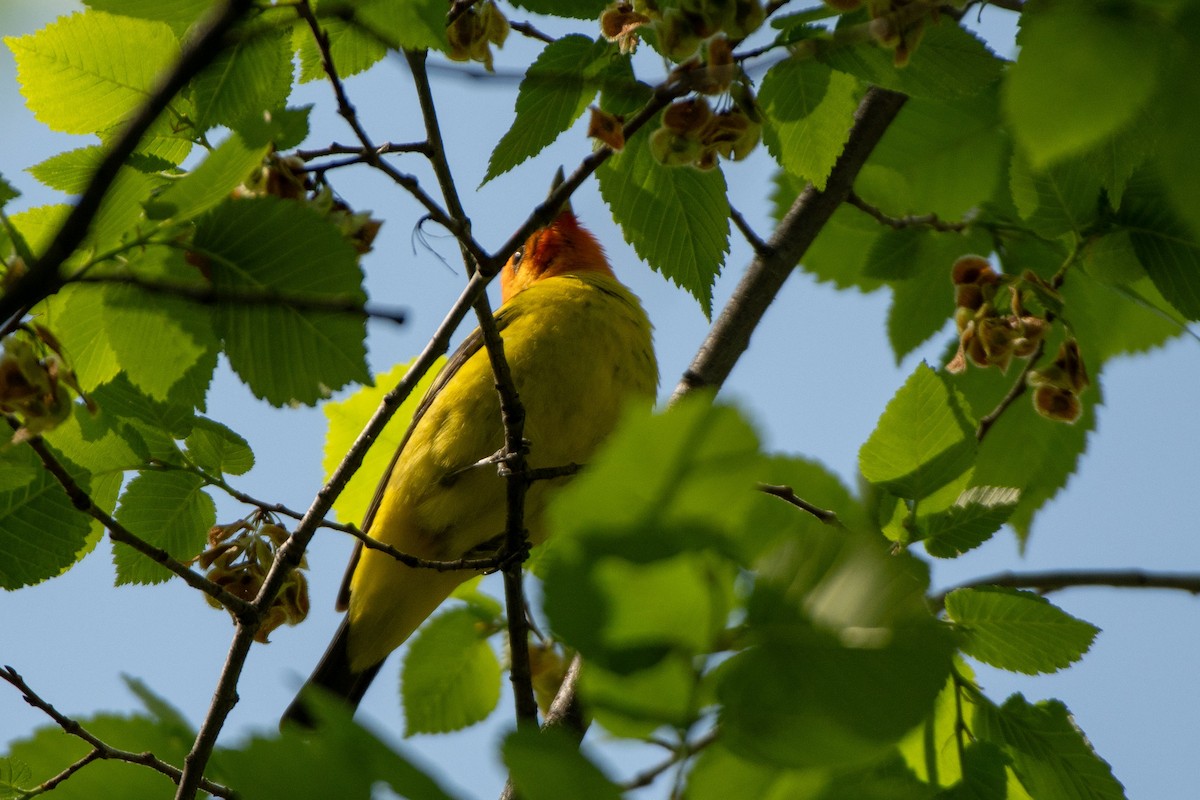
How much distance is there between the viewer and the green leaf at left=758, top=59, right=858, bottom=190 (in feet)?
7.56

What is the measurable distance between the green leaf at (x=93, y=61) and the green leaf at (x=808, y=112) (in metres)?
1.22

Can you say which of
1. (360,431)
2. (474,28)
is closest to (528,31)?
(474,28)

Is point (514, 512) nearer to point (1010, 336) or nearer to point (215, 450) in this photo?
point (215, 450)

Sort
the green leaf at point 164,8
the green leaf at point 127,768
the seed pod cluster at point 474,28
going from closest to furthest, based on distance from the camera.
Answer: the green leaf at point 127,768 < the green leaf at point 164,8 < the seed pod cluster at point 474,28

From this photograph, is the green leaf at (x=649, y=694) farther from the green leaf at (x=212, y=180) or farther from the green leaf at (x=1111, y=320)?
the green leaf at (x=1111, y=320)

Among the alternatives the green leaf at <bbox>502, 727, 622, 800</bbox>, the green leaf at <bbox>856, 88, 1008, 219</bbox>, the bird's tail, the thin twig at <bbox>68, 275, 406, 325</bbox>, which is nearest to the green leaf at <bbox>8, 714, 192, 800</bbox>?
the green leaf at <bbox>502, 727, 622, 800</bbox>

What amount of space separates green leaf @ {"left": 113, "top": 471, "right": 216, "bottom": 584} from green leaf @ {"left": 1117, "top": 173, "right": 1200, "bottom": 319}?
229 cm

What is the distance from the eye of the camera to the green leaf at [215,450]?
2.62m

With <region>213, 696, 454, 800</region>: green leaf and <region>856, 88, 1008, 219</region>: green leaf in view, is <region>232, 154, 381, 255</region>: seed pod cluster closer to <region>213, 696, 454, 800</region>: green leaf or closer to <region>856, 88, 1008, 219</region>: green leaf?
<region>213, 696, 454, 800</region>: green leaf

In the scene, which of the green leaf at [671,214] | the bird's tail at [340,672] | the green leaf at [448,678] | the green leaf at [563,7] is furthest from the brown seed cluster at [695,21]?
the bird's tail at [340,672]

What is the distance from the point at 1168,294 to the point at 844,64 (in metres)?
1.15

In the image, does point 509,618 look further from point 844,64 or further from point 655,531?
point 655,531

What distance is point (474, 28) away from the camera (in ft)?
8.36

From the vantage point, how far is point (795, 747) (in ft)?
2.90
